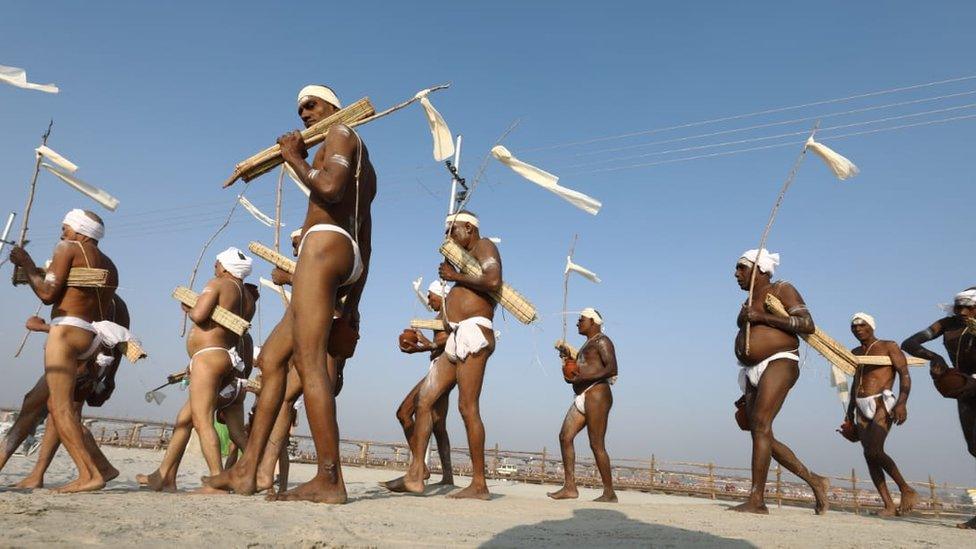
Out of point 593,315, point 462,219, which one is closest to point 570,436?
point 593,315

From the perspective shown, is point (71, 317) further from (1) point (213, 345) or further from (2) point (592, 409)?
(2) point (592, 409)

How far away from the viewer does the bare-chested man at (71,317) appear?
4.06 meters

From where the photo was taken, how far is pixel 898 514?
7.23 metres

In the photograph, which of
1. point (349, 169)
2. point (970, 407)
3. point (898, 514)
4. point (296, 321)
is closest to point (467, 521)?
point (296, 321)

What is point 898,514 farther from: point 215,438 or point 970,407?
point 215,438

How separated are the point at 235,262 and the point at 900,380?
7.70 meters

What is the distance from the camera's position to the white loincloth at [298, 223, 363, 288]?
3.73m

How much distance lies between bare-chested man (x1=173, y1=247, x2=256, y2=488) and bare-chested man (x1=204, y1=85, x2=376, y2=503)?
143 cm

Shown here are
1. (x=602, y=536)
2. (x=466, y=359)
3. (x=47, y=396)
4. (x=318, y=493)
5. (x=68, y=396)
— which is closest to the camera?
(x=602, y=536)

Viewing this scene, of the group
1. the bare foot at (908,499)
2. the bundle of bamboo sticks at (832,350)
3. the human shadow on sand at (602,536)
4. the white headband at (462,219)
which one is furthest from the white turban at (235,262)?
the bare foot at (908,499)

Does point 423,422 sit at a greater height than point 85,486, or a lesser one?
greater

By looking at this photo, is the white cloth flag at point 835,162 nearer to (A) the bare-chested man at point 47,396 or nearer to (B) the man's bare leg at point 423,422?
(B) the man's bare leg at point 423,422

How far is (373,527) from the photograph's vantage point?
2629mm

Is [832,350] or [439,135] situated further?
[832,350]
